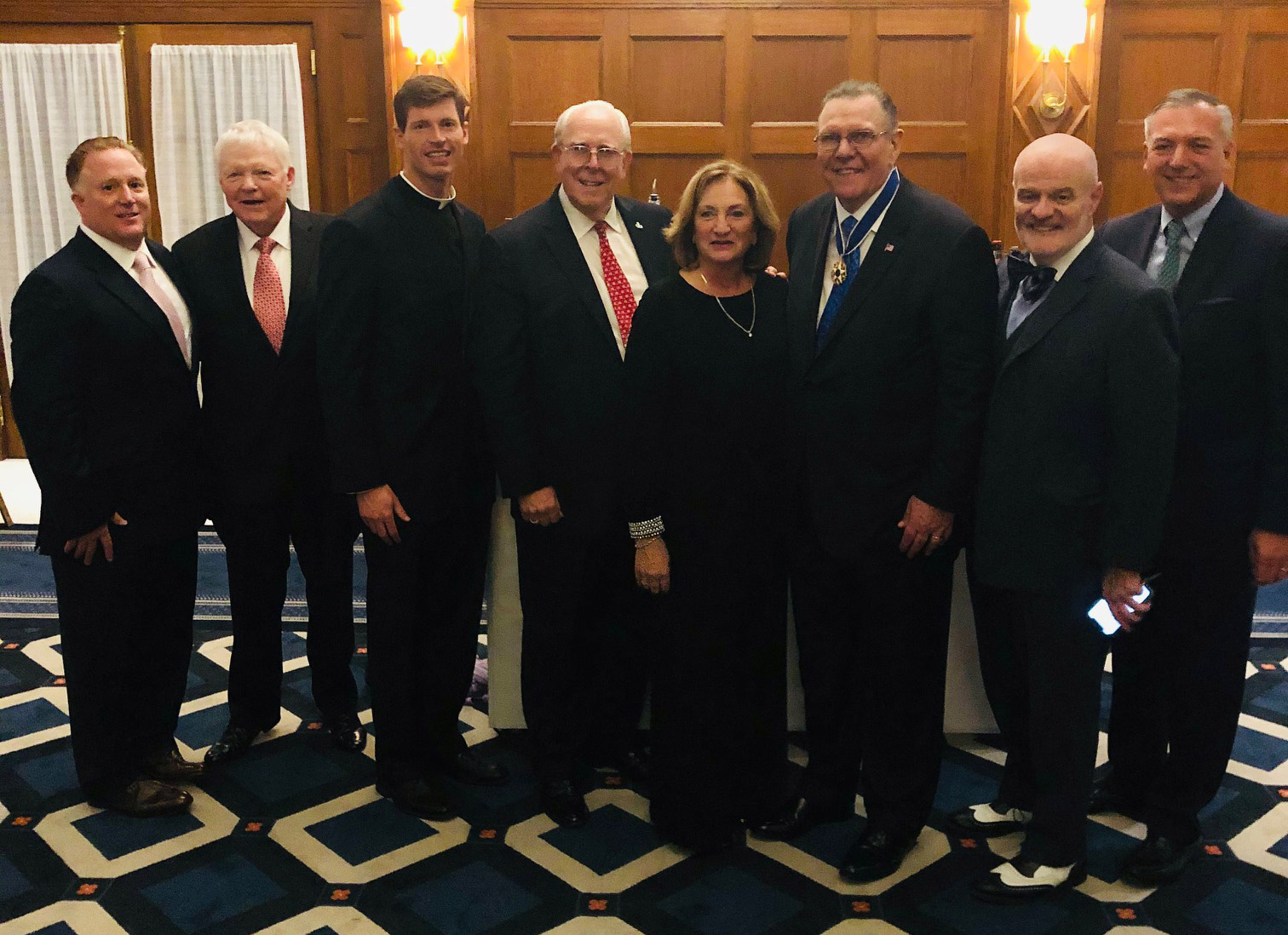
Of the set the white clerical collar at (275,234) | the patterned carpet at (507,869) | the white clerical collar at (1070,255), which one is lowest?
the patterned carpet at (507,869)

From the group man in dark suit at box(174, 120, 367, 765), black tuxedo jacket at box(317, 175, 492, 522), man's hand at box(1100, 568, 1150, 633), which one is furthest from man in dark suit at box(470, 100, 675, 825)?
man's hand at box(1100, 568, 1150, 633)

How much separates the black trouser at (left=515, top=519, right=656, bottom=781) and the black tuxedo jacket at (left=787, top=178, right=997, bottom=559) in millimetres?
584

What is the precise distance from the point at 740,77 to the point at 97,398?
4.15 meters

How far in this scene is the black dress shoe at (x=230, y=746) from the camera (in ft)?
10.2

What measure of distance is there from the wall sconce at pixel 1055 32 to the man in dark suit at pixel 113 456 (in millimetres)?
4490

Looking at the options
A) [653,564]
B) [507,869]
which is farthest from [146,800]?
[653,564]

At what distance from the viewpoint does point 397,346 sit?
266cm

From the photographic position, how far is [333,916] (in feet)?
7.99

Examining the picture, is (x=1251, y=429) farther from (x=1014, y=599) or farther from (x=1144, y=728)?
(x=1144, y=728)

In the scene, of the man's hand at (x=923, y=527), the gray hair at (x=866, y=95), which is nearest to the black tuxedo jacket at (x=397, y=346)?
the gray hair at (x=866, y=95)

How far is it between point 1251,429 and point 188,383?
7.95ft

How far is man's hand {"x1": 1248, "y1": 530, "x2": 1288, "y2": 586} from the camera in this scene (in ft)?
7.73

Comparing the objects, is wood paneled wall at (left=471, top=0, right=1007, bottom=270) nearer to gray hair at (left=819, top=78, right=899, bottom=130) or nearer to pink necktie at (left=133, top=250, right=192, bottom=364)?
pink necktie at (left=133, top=250, right=192, bottom=364)

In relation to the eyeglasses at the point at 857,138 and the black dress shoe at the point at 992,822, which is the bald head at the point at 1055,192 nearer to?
the eyeglasses at the point at 857,138
